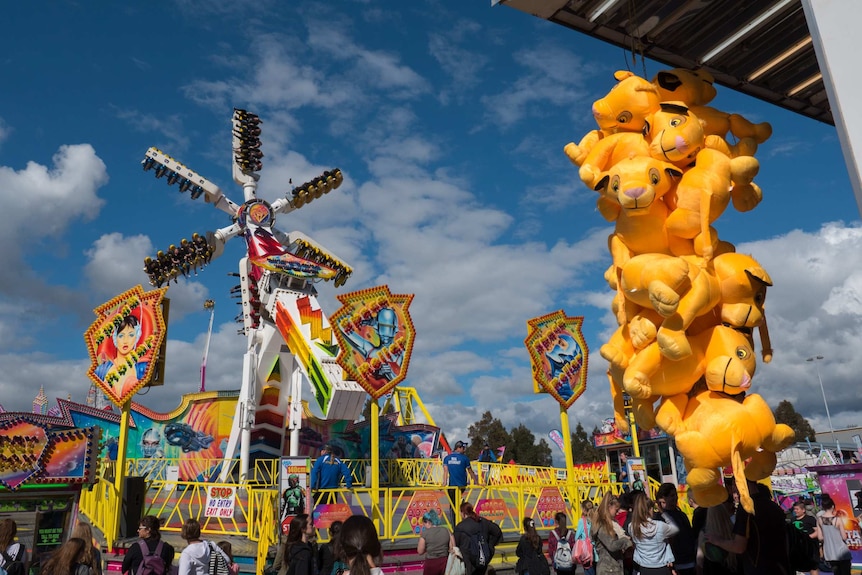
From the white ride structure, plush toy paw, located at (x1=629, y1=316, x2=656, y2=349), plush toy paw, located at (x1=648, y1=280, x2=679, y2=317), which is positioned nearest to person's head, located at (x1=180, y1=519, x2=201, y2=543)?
plush toy paw, located at (x1=629, y1=316, x2=656, y2=349)

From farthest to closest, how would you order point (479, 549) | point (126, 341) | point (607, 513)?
1. point (126, 341)
2. point (479, 549)
3. point (607, 513)

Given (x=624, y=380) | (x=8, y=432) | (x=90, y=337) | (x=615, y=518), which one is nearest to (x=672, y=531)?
(x=615, y=518)

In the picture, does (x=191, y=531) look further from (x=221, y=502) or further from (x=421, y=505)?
(x=221, y=502)

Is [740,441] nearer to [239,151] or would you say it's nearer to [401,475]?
[401,475]

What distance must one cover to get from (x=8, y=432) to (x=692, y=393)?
10.4 meters

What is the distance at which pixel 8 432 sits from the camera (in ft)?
34.2

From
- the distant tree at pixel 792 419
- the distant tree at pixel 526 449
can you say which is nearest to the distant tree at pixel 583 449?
the distant tree at pixel 526 449

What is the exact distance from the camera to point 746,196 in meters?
4.89

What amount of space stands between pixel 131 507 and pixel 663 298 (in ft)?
36.6

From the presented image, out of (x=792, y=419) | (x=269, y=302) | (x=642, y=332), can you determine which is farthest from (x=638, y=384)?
(x=792, y=419)

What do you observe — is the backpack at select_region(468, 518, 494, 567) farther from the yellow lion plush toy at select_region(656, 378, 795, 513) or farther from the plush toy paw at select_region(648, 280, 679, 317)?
the plush toy paw at select_region(648, 280, 679, 317)

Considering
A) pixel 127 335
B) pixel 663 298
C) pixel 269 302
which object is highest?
pixel 269 302

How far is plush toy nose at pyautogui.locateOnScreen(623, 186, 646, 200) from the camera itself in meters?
4.55

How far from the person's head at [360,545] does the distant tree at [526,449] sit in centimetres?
5395
